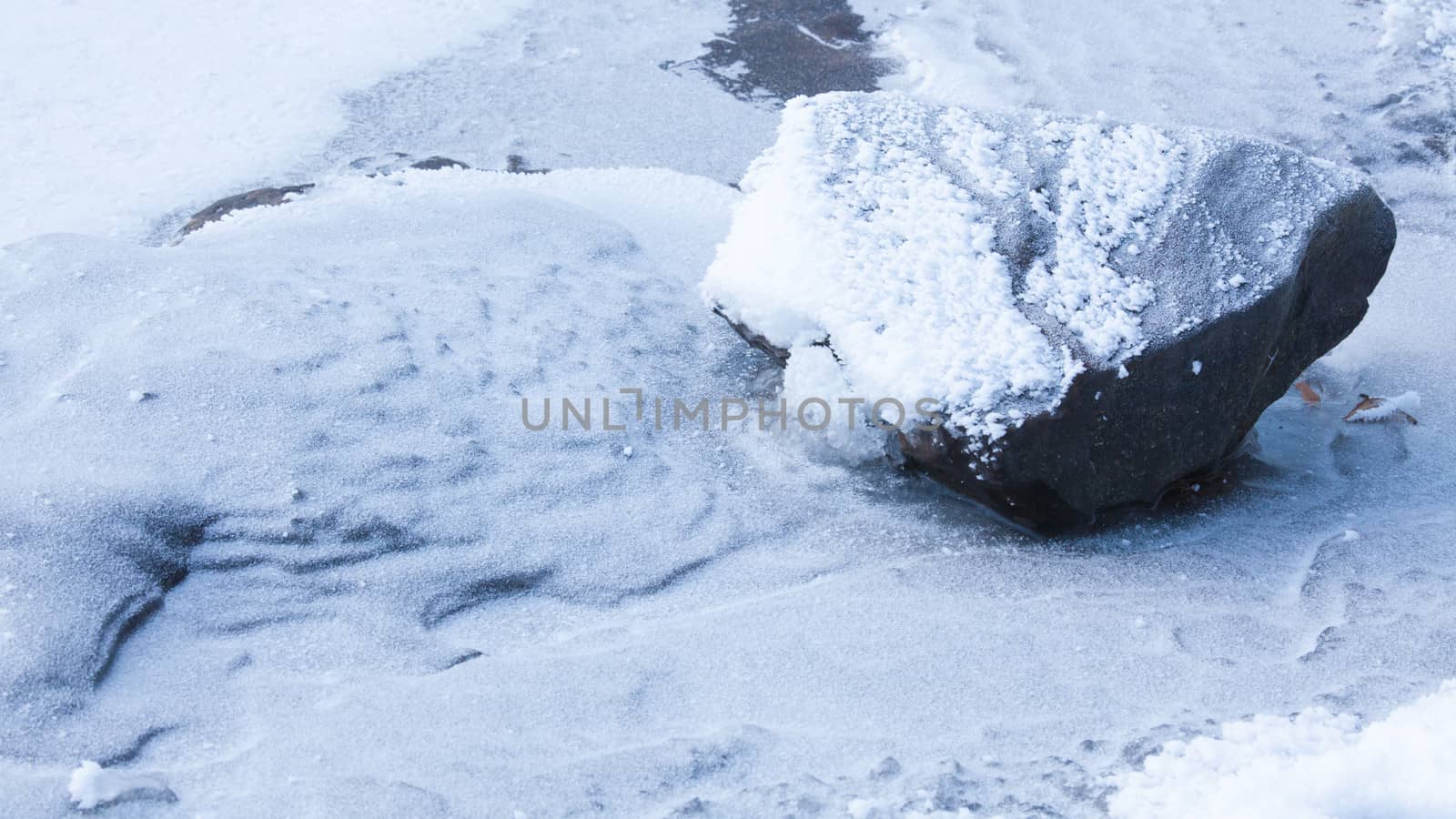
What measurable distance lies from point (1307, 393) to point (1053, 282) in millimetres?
948

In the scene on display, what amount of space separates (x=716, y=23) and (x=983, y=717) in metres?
3.38

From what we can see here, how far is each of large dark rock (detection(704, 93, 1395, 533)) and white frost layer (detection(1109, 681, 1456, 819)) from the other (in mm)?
602

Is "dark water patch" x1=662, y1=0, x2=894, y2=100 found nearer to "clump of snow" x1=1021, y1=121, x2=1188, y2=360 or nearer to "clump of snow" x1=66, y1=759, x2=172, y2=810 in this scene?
"clump of snow" x1=1021, y1=121, x2=1188, y2=360

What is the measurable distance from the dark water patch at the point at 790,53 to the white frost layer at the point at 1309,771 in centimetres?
285

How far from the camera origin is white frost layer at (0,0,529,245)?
3.48m

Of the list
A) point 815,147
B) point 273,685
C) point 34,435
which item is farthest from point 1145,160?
point 34,435

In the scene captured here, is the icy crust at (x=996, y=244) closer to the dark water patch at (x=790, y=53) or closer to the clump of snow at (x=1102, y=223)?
the clump of snow at (x=1102, y=223)

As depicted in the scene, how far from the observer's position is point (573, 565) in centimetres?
211

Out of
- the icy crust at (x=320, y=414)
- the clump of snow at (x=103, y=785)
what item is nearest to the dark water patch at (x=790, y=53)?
the icy crust at (x=320, y=414)

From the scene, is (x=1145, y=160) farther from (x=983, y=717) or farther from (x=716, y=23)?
(x=716, y=23)

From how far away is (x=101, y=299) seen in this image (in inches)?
98.9

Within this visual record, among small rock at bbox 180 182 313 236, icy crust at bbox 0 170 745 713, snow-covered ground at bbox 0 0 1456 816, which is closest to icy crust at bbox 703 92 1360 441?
snow-covered ground at bbox 0 0 1456 816

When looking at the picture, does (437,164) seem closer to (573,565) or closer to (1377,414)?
(573,565)

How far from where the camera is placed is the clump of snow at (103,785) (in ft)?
5.16
